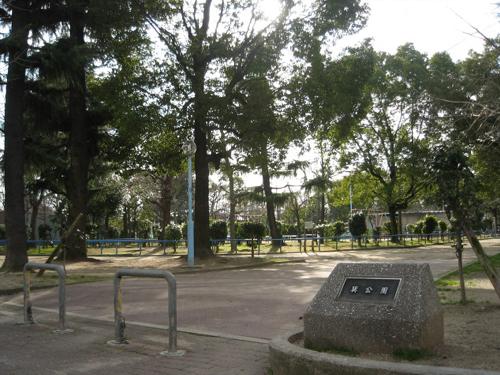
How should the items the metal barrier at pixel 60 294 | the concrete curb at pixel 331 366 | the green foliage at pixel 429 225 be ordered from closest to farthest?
the concrete curb at pixel 331 366 → the metal barrier at pixel 60 294 → the green foliage at pixel 429 225

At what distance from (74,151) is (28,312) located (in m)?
16.7

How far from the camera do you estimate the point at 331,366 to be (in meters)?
4.16

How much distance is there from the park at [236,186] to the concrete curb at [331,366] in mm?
16

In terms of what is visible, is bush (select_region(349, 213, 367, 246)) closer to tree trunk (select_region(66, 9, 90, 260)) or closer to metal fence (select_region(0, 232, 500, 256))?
metal fence (select_region(0, 232, 500, 256))

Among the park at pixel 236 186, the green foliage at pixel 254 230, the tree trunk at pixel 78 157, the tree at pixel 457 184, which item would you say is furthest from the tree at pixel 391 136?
the tree at pixel 457 184

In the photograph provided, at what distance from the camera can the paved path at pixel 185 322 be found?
18.6ft

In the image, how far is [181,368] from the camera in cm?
539

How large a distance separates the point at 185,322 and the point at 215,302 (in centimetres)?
203

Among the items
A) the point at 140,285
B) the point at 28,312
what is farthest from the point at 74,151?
the point at 28,312

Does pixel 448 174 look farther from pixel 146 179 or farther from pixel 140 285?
pixel 146 179

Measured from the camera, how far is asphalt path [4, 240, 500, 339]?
7.84 meters

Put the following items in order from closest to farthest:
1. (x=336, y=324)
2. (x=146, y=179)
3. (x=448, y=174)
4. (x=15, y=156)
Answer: (x=336, y=324) < (x=448, y=174) < (x=15, y=156) < (x=146, y=179)

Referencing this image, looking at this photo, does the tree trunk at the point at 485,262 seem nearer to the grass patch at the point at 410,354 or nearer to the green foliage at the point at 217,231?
the grass patch at the point at 410,354

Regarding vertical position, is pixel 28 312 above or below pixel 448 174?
below
